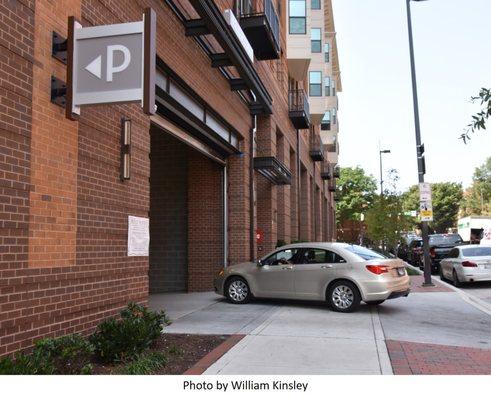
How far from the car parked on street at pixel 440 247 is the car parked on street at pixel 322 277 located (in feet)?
42.2

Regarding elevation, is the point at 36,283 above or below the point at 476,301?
above

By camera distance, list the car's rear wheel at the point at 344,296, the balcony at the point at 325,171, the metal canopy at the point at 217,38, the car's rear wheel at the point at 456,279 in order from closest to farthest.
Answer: the metal canopy at the point at 217,38
the car's rear wheel at the point at 344,296
the car's rear wheel at the point at 456,279
the balcony at the point at 325,171

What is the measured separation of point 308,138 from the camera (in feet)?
106

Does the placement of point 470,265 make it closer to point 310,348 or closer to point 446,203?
point 310,348

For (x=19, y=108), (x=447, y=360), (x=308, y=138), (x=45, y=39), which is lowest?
(x=447, y=360)

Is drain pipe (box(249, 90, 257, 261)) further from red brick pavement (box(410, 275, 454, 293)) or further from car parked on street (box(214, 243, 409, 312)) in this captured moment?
red brick pavement (box(410, 275, 454, 293))

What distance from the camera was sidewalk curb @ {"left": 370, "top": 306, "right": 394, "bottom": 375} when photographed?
604cm

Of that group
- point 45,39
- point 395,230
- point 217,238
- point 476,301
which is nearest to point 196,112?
point 217,238

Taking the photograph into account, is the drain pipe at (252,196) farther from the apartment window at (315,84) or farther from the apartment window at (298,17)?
the apartment window at (315,84)

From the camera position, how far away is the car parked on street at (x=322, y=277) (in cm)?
1043

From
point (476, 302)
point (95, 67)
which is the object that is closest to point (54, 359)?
point (95, 67)

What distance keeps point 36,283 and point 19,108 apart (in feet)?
5.94

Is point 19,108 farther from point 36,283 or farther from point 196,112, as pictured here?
point 196,112

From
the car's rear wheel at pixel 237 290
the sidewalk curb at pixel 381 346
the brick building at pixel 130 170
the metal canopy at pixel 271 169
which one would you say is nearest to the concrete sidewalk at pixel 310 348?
the sidewalk curb at pixel 381 346
